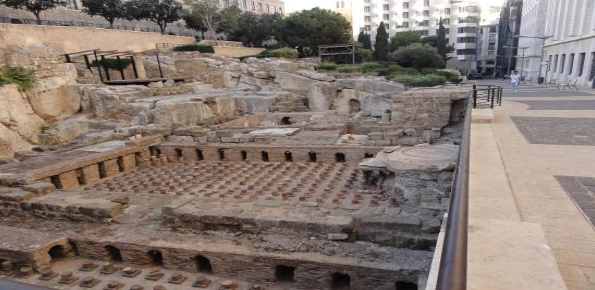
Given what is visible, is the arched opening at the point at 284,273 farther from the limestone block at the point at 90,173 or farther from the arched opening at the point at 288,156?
the limestone block at the point at 90,173

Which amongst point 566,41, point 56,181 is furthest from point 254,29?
point 56,181

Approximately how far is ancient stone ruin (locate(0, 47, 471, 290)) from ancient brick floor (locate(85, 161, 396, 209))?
0.04 m

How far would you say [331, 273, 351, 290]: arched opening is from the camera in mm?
4383

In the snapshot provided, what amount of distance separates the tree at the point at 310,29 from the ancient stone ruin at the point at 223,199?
24.9 meters

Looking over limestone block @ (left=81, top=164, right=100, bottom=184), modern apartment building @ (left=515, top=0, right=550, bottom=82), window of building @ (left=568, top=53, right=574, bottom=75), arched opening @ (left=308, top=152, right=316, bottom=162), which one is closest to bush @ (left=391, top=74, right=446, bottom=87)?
window of building @ (left=568, top=53, right=574, bottom=75)

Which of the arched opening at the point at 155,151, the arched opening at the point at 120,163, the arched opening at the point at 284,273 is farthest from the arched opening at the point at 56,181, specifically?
the arched opening at the point at 284,273

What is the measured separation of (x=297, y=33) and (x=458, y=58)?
3014cm

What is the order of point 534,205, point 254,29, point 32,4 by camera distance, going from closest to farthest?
point 534,205 → point 32,4 → point 254,29

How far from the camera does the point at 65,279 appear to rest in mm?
4891

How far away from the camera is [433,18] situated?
5409cm

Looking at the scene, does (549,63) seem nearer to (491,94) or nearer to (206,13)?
(491,94)

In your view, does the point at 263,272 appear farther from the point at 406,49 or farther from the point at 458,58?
the point at 458,58

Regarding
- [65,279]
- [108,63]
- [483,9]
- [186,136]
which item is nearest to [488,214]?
[65,279]

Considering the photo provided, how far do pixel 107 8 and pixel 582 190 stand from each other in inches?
1363
